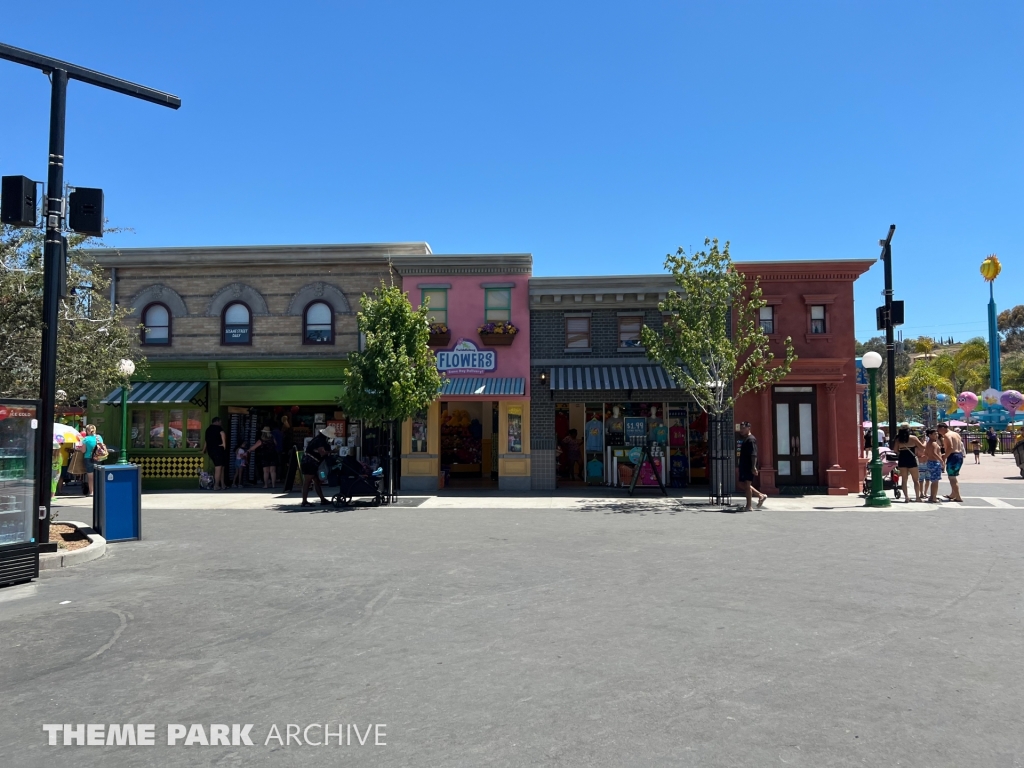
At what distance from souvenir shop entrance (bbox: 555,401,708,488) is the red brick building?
153 cm

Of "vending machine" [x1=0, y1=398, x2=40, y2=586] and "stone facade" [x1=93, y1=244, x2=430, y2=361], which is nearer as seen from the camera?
"vending machine" [x1=0, y1=398, x2=40, y2=586]

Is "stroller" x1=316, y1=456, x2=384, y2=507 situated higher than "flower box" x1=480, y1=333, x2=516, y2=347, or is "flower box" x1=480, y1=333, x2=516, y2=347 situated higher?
"flower box" x1=480, y1=333, x2=516, y2=347

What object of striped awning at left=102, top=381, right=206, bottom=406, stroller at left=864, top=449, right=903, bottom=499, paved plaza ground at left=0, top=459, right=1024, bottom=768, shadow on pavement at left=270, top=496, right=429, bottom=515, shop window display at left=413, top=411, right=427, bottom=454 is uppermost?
striped awning at left=102, top=381, right=206, bottom=406

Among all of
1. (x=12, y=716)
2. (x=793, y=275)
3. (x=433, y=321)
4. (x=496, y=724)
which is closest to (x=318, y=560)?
(x=12, y=716)

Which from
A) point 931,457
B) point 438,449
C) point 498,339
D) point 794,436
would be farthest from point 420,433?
point 931,457

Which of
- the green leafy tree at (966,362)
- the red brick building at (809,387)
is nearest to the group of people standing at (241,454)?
the red brick building at (809,387)

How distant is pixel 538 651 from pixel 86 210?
26.7 ft

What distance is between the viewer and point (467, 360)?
2084 centimetres

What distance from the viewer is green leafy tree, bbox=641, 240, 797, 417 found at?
17.4m

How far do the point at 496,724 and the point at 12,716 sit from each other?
289 cm

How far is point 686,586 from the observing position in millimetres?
8164

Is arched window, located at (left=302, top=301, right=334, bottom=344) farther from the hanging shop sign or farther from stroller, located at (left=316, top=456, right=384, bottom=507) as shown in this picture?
the hanging shop sign

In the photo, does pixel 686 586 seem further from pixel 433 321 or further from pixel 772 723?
pixel 433 321

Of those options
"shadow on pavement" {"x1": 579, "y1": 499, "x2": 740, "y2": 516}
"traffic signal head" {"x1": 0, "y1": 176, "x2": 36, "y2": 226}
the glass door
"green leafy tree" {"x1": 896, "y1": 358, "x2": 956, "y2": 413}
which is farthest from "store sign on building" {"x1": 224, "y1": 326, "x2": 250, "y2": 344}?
"green leafy tree" {"x1": 896, "y1": 358, "x2": 956, "y2": 413}
